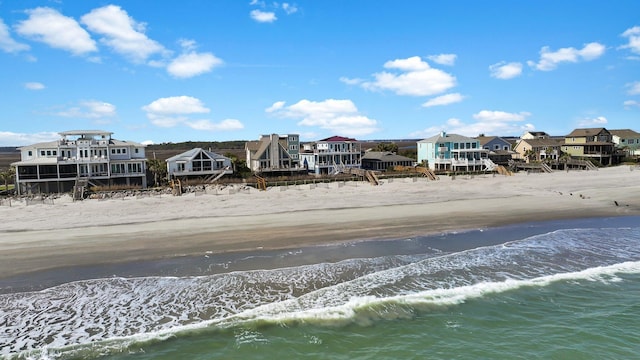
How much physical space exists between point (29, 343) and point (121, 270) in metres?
6.02

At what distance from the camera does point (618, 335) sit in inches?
496

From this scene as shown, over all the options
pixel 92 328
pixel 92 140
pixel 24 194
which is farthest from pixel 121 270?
pixel 92 140

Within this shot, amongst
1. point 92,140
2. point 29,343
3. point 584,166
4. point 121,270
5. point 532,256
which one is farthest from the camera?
point 584,166

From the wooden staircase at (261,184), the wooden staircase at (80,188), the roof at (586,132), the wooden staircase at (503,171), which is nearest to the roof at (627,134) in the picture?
the roof at (586,132)

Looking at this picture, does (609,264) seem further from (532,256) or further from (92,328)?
(92,328)

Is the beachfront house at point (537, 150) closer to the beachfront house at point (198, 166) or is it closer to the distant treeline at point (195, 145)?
the beachfront house at point (198, 166)

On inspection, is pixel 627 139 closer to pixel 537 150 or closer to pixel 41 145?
pixel 537 150

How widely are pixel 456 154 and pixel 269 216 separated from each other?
126 ft

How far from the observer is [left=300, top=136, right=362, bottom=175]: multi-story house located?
55.0 meters

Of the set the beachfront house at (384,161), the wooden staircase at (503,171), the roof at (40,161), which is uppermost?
the roof at (40,161)

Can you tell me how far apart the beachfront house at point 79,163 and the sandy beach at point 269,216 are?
5.53 meters

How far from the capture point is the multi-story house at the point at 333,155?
5500cm

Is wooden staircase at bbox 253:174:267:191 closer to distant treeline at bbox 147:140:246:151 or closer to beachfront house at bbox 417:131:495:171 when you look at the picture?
beachfront house at bbox 417:131:495:171

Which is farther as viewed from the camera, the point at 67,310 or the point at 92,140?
the point at 92,140
